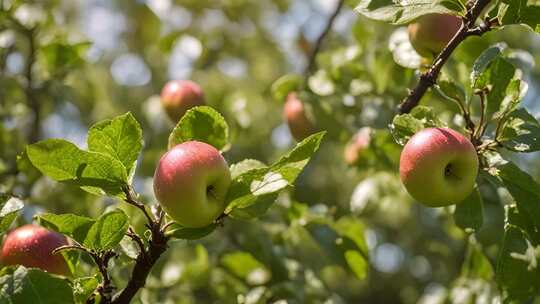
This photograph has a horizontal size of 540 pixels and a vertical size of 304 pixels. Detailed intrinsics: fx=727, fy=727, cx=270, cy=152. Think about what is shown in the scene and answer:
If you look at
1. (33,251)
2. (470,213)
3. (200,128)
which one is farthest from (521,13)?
(33,251)

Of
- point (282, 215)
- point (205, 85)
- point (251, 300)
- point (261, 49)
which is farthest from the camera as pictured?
point (261, 49)

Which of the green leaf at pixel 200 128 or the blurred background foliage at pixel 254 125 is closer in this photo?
the green leaf at pixel 200 128

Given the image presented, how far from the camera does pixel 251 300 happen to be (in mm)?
2068

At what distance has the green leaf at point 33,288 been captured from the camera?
4.58 feet

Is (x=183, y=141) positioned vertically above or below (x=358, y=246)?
above

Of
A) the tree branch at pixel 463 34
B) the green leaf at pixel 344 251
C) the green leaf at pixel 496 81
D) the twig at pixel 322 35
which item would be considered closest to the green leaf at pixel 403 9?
the tree branch at pixel 463 34

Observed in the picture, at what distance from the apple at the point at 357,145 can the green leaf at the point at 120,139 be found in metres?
1.02

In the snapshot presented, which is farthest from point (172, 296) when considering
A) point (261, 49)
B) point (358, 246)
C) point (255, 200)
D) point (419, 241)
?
point (261, 49)

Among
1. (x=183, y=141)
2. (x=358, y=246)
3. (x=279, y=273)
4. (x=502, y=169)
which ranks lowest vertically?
(x=279, y=273)

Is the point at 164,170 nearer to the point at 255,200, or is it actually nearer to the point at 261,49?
the point at 255,200

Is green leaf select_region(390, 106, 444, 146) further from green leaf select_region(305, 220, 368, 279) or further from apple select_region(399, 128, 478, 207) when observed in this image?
green leaf select_region(305, 220, 368, 279)

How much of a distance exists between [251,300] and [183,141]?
647mm

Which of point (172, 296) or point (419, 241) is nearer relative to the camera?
point (172, 296)

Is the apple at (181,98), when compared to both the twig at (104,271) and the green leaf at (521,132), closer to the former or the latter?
the twig at (104,271)
